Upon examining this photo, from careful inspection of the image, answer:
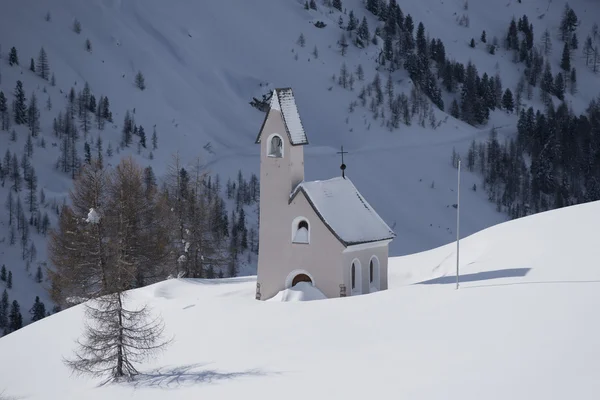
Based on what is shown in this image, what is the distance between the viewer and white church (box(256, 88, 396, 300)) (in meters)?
36.4

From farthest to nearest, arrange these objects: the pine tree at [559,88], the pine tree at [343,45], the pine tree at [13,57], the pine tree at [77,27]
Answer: the pine tree at [559,88] → the pine tree at [343,45] → the pine tree at [77,27] → the pine tree at [13,57]

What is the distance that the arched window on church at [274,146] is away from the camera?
3806 centimetres

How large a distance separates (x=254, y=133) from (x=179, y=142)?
9.18 m

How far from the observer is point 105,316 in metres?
29.1

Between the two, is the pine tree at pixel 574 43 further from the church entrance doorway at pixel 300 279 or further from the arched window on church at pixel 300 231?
the church entrance doorway at pixel 300 279

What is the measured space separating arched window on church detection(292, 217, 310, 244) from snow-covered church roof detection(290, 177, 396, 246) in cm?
94

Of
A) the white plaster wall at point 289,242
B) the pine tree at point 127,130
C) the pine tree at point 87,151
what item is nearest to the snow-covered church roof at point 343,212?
the white plaster wall at point 289,242

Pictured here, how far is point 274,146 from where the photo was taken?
126 ft

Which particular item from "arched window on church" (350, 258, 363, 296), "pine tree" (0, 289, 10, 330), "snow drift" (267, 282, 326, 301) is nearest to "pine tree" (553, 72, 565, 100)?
"pine tree" (0, 289, 10, 330)

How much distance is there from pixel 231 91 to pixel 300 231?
2542 inches

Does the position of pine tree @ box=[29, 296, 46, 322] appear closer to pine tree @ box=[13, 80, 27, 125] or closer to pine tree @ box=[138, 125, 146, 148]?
pine tree @ box=[13, 80, 27, 125]

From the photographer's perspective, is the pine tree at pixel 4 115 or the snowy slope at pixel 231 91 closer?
the pine tree at pixel 4 115

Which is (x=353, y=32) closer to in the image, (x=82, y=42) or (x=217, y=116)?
(x=217, y=116)

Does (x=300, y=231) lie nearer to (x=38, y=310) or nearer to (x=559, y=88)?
(x=38, y=310)
